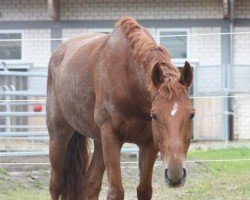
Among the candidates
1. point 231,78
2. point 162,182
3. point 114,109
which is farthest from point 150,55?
point 231,78

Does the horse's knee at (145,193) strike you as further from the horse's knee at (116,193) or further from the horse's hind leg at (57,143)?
the horse's hind leg at (57,143)

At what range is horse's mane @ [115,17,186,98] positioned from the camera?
15.8 feet

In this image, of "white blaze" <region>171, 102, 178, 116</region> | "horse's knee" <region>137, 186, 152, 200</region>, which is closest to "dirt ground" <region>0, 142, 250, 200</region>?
"horse's knee" <region>137, 186, 152, 200</region>

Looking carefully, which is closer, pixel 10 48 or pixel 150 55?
pixel 150 55

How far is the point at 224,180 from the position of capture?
9781 millimetres

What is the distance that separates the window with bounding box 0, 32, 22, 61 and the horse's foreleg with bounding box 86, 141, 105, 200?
40.6ft

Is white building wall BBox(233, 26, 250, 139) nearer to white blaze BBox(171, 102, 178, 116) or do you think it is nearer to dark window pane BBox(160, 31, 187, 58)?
dark window pane BBox(160, 31, 187, 58)

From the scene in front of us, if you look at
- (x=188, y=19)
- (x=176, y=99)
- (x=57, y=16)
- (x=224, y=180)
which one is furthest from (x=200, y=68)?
(x=176, y=99)

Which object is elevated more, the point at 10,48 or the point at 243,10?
the point at 243,10

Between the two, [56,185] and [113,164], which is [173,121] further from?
[56,185]

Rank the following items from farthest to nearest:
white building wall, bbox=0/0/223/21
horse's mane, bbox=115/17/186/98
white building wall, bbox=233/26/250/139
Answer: white building wall, bbox=0/0/223/21
white building wall, bbox=233/26/250/139
horse's mane, bbox=115/17/186/98

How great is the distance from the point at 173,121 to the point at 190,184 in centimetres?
497

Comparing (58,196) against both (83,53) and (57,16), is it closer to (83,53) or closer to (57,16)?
(83,53)

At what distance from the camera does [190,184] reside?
31.2 feet
